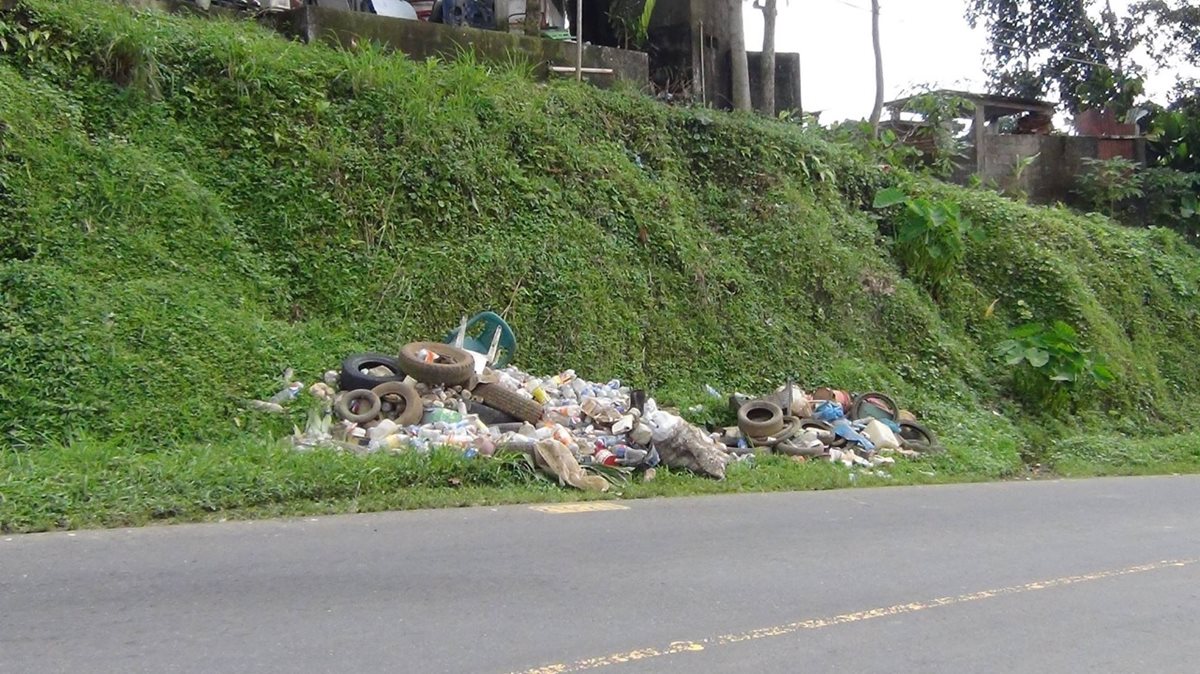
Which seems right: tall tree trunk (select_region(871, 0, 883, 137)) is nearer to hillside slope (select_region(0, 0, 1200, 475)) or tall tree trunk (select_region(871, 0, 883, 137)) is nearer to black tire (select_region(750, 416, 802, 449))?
hillside slope (select_region(0, 0, 1200, 475))

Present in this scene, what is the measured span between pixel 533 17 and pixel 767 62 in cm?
492

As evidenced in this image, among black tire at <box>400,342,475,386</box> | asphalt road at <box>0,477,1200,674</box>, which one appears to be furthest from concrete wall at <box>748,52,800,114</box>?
asphalt road at <box>0,477,1200,674</box>

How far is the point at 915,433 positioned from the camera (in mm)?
12820

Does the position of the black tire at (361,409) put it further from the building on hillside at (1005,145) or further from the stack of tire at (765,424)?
the building on hillside at (1005,145)

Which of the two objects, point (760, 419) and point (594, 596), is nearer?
point (594, 596)

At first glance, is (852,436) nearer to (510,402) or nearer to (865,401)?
(865,401)

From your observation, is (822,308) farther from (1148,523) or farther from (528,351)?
(1148,523)

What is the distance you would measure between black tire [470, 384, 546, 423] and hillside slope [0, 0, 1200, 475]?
1.59m

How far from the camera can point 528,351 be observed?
40.1ft

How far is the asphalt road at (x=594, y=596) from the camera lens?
4.57 meters

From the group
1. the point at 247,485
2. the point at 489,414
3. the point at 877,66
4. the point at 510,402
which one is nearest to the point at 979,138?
the point at 877,66

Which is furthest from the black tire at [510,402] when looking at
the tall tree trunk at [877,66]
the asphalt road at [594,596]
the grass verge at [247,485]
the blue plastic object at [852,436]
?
the tall tree trunk at [877,66]

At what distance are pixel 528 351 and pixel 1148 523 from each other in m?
6.62

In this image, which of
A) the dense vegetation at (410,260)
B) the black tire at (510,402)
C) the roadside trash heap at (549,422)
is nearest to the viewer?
the dense vegetation at (410,260)
